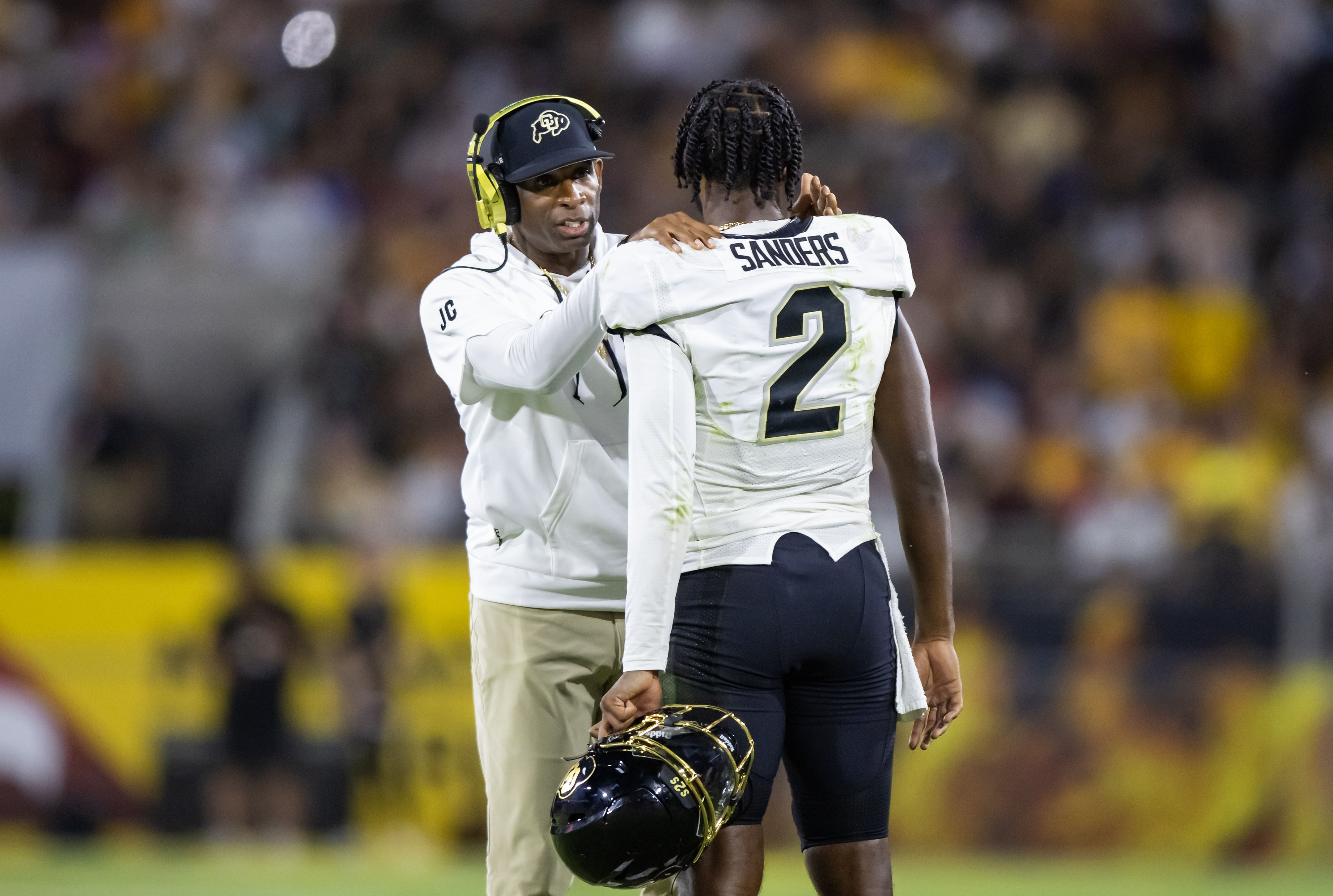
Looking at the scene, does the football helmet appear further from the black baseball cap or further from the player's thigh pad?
the black baseball cap

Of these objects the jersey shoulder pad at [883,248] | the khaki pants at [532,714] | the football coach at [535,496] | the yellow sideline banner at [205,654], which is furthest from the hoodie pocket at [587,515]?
the yellow sideline banner at [205,654]

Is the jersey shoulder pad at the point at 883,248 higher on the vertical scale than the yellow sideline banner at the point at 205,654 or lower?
higher

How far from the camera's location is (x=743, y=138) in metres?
3.04

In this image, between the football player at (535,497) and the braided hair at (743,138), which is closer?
the braided hair at (743,138)

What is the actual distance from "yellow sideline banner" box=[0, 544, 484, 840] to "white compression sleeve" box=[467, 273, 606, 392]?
16.2 feet

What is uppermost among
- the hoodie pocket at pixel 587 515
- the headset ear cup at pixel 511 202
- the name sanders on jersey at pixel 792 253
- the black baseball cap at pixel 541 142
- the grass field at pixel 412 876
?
the black baseball cap at pixel 541 142

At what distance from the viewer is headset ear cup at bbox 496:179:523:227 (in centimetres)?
389

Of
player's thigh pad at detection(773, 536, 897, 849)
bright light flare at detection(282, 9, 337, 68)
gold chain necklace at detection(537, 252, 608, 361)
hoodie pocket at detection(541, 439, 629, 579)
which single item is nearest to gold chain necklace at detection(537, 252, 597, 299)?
gold chain necklace at detection(537, 252, 608, 361)

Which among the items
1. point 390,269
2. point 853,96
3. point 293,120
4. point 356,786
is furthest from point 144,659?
point 853,96

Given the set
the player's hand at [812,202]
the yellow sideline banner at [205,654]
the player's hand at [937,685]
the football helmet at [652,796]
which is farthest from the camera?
the yellow sideline banner at [205,654]

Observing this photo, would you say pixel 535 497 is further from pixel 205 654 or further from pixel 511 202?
pixel 205 654

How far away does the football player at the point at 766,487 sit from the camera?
295 cm

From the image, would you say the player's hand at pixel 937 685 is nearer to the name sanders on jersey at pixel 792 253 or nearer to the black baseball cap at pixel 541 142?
the name sanders on jersey at pixel 792 253

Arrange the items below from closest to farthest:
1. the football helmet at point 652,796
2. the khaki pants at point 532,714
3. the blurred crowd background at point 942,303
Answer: the football helmet at point 652,796 < the khaki pants at point 532,714 < the blurred crowd background at point 942,303
